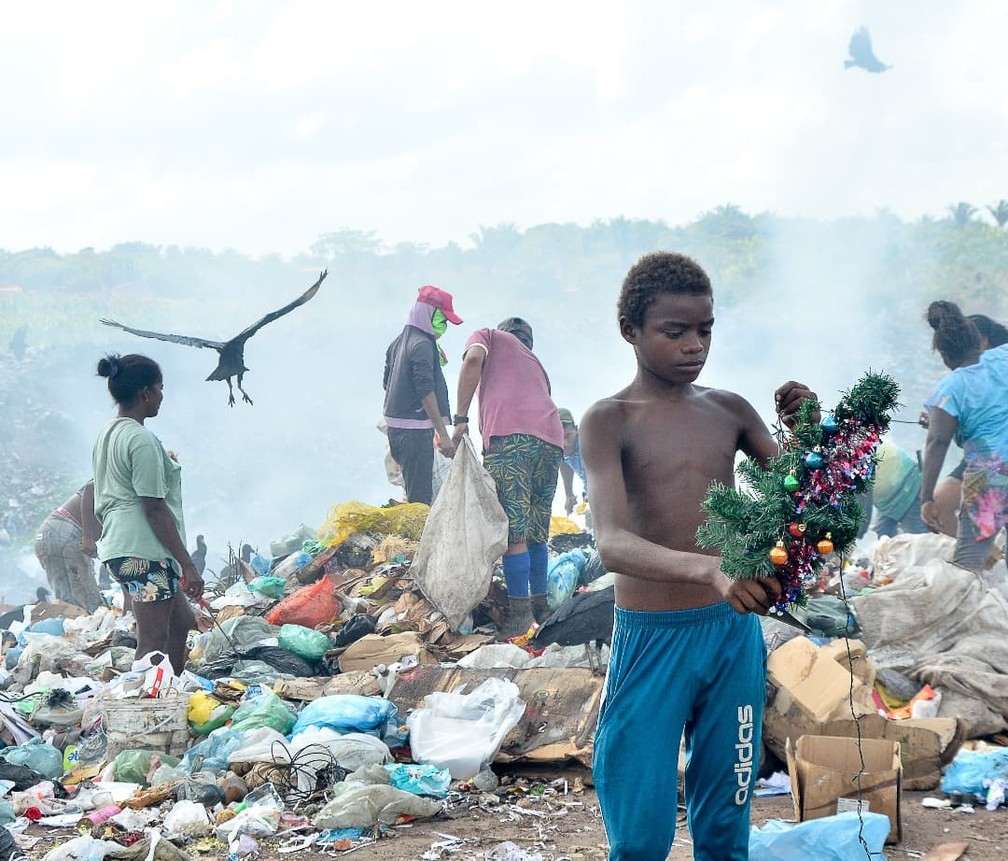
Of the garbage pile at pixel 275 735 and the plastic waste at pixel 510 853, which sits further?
the garbage pile at pixel 275 735

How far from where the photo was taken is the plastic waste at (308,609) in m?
7.29

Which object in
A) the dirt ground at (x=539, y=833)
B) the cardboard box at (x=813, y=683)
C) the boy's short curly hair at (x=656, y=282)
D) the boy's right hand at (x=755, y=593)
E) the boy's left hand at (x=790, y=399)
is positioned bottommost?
the dirt ground at (x=539, y=833)

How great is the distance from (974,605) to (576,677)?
212 cm

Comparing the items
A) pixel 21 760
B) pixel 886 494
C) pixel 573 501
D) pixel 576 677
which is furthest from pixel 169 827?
pixel 573 501

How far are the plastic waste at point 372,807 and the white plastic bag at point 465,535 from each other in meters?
2.58

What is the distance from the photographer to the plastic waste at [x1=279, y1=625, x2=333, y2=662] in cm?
645

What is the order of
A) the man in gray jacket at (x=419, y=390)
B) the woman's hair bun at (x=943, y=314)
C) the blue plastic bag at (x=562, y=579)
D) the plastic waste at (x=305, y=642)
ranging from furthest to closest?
the man in gray jacket at (x=419, y=390)
the blue plastic bag at (x=562, y=579)
the plastic waste at (x=305, y=642)
the woman's hair bun at (x=943, y=314)

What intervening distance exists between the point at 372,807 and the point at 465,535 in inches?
109

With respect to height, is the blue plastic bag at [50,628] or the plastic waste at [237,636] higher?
the plastic waste at [237,636]

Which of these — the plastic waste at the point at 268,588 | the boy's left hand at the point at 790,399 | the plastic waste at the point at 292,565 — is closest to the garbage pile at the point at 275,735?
the plastic waste at the point at 268,588

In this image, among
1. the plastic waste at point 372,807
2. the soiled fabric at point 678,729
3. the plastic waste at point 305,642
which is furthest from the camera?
the plastic waste at point 305,642

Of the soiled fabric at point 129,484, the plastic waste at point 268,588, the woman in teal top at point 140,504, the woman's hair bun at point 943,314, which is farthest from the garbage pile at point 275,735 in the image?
the woman's hair bun at point 943,314

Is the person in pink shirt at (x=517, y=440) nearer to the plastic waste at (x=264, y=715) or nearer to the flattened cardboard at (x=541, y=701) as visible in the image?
the flattened cardboard at (x=541, y=701)

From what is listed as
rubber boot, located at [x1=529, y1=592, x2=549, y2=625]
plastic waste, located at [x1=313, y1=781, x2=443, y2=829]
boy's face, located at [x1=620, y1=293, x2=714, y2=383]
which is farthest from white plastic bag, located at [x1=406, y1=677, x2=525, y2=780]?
boy's face, located at [x1=620, y1=293, x2=714, y2=383]
